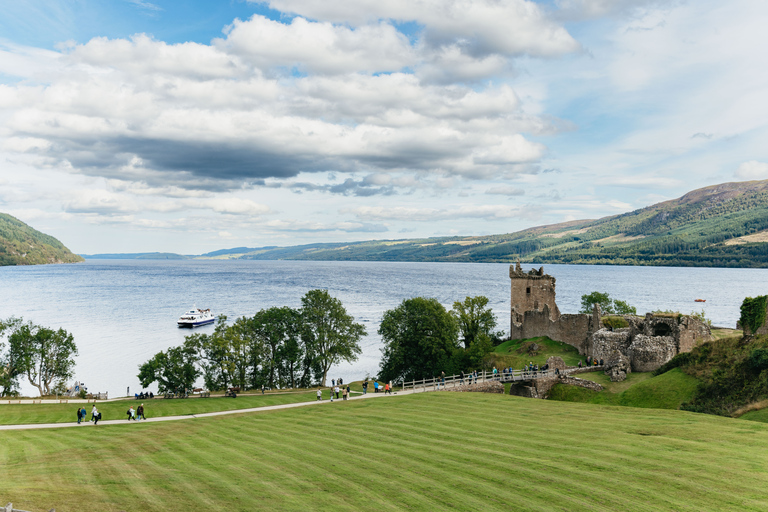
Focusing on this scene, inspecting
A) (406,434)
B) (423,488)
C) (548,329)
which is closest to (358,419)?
(406,434)

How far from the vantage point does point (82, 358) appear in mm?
74875

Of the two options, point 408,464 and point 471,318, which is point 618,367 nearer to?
point 471,318

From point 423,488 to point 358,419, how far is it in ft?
41.7

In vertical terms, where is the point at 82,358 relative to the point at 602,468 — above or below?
below

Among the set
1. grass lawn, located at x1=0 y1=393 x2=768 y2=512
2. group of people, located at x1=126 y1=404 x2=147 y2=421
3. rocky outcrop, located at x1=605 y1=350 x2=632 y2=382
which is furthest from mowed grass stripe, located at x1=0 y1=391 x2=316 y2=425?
rocky outcrop, located at x1=605 y1=350 x2=632 y2=382

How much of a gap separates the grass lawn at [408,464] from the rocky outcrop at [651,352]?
1389 centimetres

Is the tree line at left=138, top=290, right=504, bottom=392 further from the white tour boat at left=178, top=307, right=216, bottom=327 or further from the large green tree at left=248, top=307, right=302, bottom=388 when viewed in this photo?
the white tour boat at left=178, top=307, right=216, bottom=327

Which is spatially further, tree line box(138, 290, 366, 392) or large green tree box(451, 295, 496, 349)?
large green tree box(451, 295, 496, 349)

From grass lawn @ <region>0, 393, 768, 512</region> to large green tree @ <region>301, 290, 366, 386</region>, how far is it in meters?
27.9

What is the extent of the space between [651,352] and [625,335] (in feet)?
15.2

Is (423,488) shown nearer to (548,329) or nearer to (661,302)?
(548,329)

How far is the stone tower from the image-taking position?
64.2 m

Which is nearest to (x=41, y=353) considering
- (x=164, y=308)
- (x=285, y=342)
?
(x=285, y=342)

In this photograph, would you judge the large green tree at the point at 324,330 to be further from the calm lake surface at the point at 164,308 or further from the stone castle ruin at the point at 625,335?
the stone castle ruin at the point at 625,335
